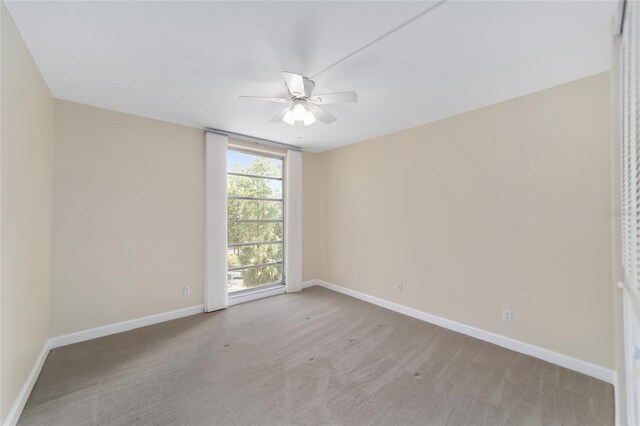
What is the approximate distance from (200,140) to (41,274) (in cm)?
222

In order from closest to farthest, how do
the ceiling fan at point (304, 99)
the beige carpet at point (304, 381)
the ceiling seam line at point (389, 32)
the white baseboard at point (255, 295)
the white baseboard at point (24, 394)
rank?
the ceiling seam line at point (389, 32) < the white baseboard at point (24, 394) < the beige carpet at point (304, 381) < the ceiling fan at point (304, 99) < the white baseboard at point (255, 295)

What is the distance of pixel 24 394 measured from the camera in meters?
1.80

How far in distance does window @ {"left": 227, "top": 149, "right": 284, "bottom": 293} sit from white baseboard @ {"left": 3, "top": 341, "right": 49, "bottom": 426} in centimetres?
199

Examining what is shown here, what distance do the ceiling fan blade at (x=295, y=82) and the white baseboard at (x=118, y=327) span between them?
314 cm

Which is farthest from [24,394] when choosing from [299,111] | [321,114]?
[321,114]

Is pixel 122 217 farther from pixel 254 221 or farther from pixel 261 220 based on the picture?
pixel 261 220

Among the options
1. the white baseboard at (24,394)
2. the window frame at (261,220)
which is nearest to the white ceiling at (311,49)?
the window frame at (261,220)

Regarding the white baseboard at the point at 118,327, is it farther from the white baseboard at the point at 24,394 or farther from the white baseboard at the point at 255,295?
the white baseboard at the point at 255,295

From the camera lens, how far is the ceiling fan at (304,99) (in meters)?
1.95

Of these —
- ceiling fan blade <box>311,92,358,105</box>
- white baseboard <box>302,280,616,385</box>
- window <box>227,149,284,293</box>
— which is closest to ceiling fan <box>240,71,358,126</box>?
ceiling fan blade <box>311,92,358,105</box>

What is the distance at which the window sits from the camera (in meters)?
3.95

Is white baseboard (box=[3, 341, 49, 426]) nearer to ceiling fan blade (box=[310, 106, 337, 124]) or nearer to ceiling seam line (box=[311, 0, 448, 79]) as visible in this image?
ceiling fan blade (box=[310, 106, 337, 124])

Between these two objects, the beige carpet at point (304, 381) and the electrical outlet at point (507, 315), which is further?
the electrical outlet at point (507, 315)

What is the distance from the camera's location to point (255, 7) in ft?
4.78
